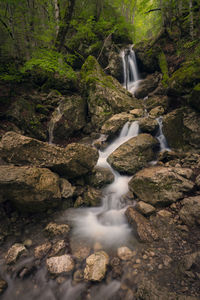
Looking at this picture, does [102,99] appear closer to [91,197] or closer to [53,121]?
[53,121]

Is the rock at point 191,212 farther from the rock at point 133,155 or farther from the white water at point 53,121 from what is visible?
the white water at point 53,121

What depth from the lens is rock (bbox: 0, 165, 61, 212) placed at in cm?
364

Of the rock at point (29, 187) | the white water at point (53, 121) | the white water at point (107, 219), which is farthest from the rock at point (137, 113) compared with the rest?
the rock at point (29, 187)

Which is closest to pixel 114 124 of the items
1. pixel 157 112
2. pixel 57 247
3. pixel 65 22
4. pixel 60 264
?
pixel 157 112

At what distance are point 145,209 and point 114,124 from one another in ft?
17.9

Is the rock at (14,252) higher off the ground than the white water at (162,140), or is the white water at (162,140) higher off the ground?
the white water at (162,140)

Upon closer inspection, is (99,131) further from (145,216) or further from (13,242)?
(13,242)

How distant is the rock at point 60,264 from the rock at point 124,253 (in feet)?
3.55

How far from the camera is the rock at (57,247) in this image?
131 inches

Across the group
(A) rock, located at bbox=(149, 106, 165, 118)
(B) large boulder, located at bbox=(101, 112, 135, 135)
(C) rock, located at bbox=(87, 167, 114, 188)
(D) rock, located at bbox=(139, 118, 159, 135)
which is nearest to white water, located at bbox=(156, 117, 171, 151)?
(D) rock, located at bbox=(139, 118, 159, 135)

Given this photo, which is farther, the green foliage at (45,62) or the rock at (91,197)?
the green foliage at (45,62)

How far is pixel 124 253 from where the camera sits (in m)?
3.29

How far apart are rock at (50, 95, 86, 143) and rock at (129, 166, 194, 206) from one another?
5603 millimetres

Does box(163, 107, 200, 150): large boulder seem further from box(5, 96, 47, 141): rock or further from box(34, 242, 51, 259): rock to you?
box(5, 96, 47, 141): rock
